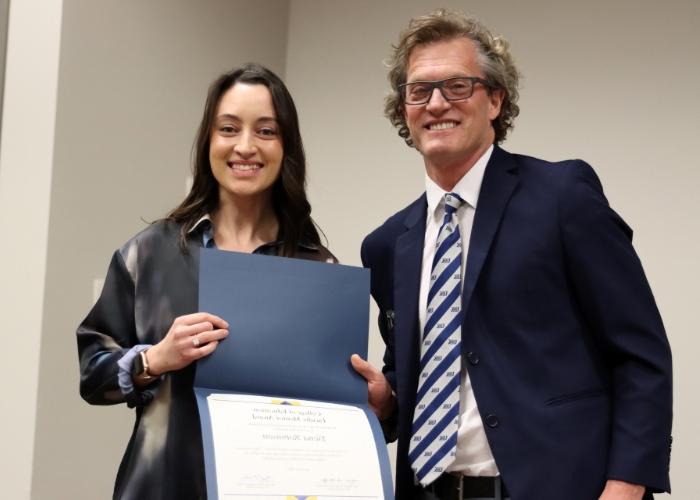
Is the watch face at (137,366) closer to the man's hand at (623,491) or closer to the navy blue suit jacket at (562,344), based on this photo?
the navy blue suit jacket at (562,344)

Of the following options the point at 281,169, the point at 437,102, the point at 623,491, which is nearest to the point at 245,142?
the point at 281,169

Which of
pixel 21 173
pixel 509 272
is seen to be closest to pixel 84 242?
pixel 21 173

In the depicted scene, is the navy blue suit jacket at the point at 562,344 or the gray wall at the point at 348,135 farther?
the gray wall at the point at 348,135

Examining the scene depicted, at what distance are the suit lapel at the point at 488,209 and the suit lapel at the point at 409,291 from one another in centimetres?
15

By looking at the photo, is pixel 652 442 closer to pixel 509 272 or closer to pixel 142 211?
pixel 509 272

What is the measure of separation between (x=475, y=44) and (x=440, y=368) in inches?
30.2

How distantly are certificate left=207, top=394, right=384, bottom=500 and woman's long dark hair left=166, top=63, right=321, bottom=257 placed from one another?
0.46m

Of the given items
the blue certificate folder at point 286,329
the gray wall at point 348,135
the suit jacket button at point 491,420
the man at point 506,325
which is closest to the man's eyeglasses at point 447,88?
the man at point 506,325

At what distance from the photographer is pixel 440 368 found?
195cm

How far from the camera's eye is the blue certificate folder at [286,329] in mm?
1892

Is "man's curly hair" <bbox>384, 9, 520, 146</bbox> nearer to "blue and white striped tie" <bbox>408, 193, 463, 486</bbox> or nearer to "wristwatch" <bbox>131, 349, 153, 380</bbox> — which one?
"blue and white striped tie" <bbox>408, 193, 463, 486</bbox>

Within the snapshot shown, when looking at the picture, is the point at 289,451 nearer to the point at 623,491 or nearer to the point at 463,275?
the point at 463,275

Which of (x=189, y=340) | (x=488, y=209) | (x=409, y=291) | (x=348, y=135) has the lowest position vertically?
(x=189, y=340)

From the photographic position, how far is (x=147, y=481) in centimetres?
198
